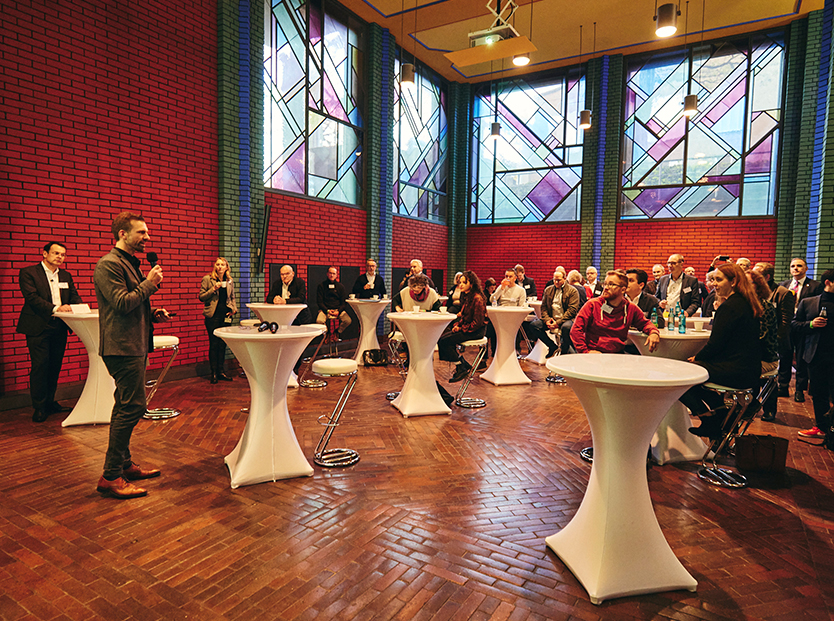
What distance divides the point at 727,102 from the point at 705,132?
0.66 meters

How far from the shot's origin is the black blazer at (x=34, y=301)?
15.1 feet

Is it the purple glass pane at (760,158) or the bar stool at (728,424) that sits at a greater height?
the purple glass pane at (760,158)

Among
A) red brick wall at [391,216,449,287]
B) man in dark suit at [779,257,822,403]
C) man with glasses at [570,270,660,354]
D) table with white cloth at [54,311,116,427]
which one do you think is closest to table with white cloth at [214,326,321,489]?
table with white cloth at [54,311,116,427]

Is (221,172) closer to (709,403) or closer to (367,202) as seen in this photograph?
(367,202)

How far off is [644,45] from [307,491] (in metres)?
11.2

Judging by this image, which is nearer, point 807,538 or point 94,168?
point 807,538

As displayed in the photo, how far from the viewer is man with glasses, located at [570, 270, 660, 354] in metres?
3.97

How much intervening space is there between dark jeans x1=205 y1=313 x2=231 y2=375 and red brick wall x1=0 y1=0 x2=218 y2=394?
50 centimetres

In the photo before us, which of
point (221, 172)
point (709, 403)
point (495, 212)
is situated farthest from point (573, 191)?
point (709, 403)

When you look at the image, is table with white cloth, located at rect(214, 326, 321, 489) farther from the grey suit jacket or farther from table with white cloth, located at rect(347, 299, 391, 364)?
table with white cloth, located at rect(347, 299, 391, 364)

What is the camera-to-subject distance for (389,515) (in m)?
3.01

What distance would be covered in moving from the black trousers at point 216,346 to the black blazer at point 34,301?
1.84 metres

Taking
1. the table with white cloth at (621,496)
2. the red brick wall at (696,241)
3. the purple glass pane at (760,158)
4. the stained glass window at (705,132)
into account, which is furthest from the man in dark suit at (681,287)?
the table with white cloth at (621,496)

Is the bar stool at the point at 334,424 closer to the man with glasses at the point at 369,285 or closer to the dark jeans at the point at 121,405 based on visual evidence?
the dark jeans at the point at 121,405
